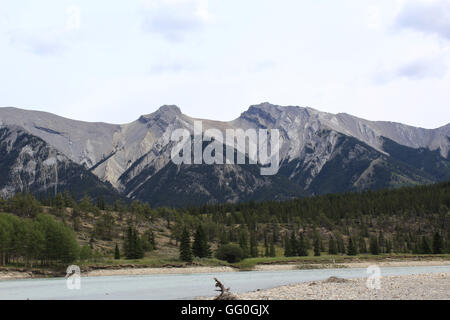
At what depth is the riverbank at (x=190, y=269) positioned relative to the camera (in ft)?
382

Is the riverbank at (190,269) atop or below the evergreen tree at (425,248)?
below

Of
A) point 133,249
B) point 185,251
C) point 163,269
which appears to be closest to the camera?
point 163,269

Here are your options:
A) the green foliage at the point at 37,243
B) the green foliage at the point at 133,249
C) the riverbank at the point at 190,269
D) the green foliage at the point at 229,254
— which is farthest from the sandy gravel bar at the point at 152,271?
the green foliage at the point at 133,249

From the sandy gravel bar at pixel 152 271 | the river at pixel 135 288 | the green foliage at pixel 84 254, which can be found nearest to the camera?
the river at pixel 135 288

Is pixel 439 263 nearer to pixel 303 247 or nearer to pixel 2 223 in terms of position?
pixel 303 247

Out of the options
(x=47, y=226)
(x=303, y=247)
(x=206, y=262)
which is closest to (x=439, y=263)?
(x=303, y=247)

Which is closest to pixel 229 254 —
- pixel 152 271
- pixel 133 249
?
pixel 152 271

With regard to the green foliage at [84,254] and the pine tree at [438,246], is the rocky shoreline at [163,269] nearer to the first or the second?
the green foliage at [84,254]

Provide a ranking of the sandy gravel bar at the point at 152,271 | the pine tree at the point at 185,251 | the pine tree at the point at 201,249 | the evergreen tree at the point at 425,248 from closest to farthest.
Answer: the sandy gravel bar at the point at 152,271, the pine tree at the point at 185,251, the pine tree at the point at 201,249, the evergreen tree at the point at 425,248

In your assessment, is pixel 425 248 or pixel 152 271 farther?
pixel 425 248

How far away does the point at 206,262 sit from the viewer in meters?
136

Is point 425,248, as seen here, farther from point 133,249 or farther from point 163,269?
→ point 133,249

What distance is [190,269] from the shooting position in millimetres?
129875
